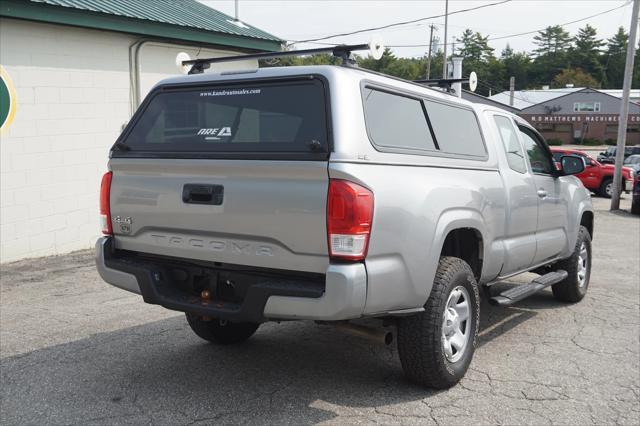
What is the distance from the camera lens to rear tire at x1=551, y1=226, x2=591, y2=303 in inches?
265

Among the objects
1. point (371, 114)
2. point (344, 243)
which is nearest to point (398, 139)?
point (371, 114)

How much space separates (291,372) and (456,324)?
1.23 m

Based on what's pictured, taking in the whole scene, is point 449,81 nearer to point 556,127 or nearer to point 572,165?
point 572,165

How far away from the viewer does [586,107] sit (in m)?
74.4

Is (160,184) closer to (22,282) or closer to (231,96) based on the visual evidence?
(231,96)

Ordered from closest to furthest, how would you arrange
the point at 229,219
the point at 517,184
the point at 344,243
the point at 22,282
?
the point at 344,243 < the point at 229,219 < the point at 517,184 < the point at 22,282

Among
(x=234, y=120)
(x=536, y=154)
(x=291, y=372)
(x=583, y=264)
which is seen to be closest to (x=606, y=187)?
(x=583, y=264)

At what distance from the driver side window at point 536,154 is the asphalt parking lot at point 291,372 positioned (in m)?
1.46

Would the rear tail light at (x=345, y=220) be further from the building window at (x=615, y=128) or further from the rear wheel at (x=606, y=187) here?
the building window at (x=615, y=128)

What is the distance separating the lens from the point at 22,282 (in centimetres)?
781

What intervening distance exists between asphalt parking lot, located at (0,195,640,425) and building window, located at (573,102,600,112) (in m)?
73.5

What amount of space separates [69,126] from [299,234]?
7.24m

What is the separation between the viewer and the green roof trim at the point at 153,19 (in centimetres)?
880

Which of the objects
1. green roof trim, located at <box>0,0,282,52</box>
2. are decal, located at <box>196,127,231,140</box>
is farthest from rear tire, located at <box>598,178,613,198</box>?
are decal, located at <box>196,127,231,140</box>
